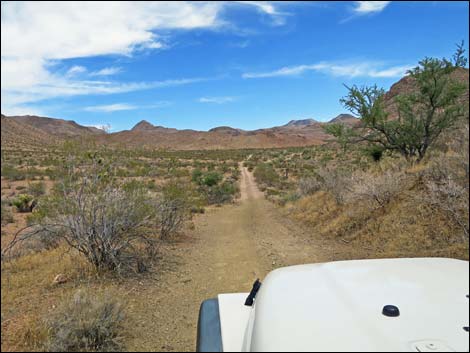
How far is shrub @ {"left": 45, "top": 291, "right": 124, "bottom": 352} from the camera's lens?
3441mm

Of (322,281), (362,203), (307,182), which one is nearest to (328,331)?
(322,281)

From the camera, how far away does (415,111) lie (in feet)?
41.1

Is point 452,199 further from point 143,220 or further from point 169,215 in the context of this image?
point 169,215

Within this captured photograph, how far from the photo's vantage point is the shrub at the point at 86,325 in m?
3.44

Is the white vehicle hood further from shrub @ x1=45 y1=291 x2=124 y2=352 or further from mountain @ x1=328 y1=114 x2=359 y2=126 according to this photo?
mountain @ x1=328 y1=114 x2=359 y2=126

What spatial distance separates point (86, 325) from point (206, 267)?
4554 millimetres

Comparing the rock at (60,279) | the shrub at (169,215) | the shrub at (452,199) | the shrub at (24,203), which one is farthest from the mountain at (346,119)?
the shrub at (24,203)

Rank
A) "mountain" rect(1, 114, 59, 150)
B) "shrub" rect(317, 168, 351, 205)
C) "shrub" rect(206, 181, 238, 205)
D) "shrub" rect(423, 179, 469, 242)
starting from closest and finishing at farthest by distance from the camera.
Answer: "mountain" rect(1, 114, 59, 150) → "shrub" rect(423, 179, 469, 242) → "shrub" rect(317, 168, 351, 205) → "shrub" rect(206, 181, 238, 205)

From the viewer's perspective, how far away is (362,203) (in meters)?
10.4

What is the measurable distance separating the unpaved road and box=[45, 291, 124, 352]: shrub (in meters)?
0.19

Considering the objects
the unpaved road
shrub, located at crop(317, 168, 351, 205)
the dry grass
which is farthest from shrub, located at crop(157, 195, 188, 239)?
shrub, located at crop(317, 168, 351, 205)

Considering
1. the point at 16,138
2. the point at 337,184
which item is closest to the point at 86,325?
the point at 16,138

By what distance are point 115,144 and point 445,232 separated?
6.20 m

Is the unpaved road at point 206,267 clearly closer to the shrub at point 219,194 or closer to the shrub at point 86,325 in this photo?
the shrub at point 86,325
